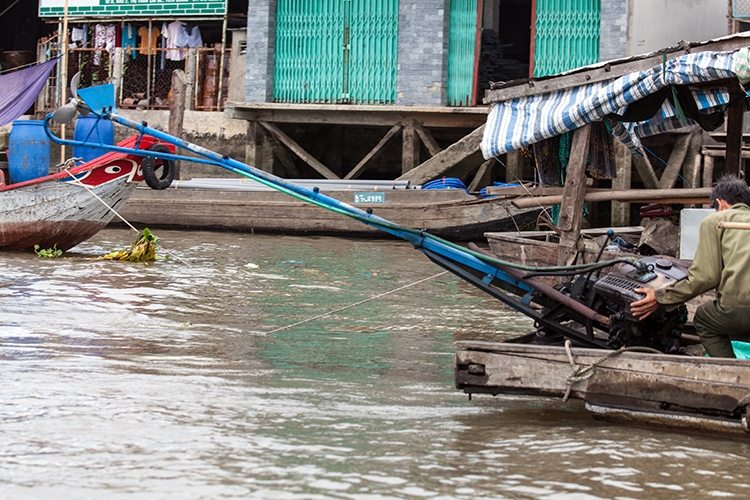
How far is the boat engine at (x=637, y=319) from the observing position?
17.1 feet

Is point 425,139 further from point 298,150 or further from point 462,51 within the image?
point 298,150

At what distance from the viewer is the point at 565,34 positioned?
15.5 m

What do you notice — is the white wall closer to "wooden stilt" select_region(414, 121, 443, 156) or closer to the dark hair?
"wooden stilt" select_region(414, 121, 443, 156)

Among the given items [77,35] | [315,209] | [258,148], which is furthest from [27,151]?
[77,35]

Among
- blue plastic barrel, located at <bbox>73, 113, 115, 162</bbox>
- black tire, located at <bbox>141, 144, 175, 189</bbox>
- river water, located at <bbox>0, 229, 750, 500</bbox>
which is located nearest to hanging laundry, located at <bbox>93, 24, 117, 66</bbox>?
blue plastic barrel, located at <bbox>73, 113, 115, 162</bbox>

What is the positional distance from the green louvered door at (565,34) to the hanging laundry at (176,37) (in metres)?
7.83

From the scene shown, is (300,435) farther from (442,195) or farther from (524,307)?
(442,195)

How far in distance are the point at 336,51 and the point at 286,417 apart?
12.6m

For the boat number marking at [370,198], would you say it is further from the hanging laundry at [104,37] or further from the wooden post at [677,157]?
the hanging laundry at [104,37]

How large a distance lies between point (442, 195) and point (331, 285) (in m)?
5.37

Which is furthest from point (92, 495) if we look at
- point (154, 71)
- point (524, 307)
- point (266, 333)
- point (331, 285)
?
point (154, 71)

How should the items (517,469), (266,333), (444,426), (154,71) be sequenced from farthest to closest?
(154,71) < (266,333) < (444,426) < (517,469)

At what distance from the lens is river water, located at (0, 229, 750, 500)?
4.03 metres

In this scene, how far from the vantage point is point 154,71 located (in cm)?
1977
